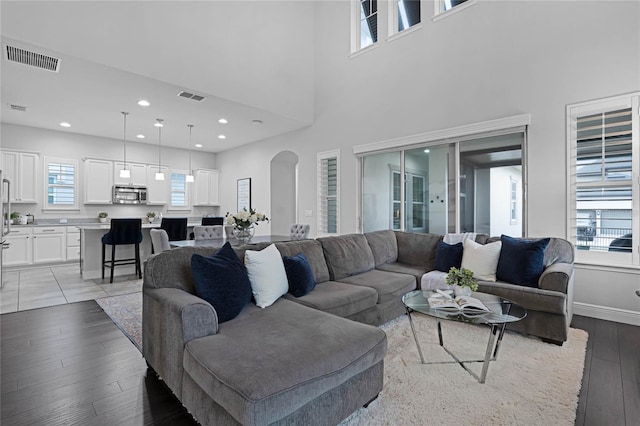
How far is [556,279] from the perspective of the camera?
2.84 meters

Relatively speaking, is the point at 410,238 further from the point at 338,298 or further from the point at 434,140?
the point at 338,298

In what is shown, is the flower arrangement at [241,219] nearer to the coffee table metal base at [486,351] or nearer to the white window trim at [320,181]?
the white window trim at [320,181]

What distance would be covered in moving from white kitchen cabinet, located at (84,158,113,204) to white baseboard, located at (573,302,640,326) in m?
8.89

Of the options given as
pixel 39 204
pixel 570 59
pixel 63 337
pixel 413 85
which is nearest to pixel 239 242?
pixel 63 337

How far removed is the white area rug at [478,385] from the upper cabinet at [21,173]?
25.2 feet

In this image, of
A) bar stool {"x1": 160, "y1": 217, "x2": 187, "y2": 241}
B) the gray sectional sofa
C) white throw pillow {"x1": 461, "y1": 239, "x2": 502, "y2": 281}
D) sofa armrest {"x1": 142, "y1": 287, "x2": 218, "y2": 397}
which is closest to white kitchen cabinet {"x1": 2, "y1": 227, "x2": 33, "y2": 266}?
bar stool {"x1": 160, "y1": 217, "x2": 187, "y2": 241}

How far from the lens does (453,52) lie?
4.69 metres

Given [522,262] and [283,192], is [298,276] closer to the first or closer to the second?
[522,262]

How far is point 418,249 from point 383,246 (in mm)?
475

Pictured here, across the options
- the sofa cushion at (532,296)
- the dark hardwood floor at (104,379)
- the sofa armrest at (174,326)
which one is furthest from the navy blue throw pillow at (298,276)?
the sofa cushion at (532,296)

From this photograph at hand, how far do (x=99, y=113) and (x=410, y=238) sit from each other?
5751mm

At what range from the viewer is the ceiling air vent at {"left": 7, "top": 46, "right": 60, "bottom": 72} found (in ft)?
11.7

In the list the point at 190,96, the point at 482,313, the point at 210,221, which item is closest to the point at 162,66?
the point at 190,96

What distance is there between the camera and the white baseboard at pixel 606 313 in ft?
10.9
